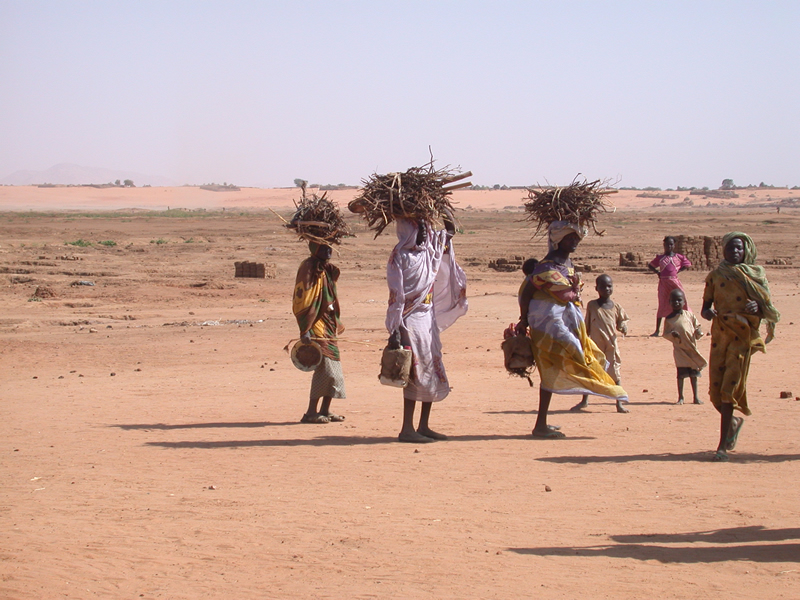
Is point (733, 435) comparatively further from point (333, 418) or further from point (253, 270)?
point (253, 270)

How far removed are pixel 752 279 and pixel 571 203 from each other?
5.70ft

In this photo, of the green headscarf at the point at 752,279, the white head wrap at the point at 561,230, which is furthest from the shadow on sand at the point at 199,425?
the green headscarf at the point at 752,279

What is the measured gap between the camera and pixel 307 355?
8789 millimetres

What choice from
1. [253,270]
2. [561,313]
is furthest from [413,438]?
[253,270]

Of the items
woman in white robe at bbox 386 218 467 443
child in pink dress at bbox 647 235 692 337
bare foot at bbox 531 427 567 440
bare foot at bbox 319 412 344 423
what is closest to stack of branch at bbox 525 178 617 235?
woman in white robe at bbox 386 218 467 443

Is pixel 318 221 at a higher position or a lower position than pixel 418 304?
higher

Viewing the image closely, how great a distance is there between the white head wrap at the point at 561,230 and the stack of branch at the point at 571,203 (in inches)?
2.0

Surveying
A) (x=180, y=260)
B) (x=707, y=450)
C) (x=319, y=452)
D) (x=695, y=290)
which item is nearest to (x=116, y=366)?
(x=319, y=452)

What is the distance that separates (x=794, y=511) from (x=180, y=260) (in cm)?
2728

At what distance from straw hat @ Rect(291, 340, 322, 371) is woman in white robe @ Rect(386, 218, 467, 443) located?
1082mm

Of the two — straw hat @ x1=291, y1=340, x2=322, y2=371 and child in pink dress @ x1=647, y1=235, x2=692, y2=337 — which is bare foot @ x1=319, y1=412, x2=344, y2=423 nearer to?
straw hat @ x1=291, y1=340, x2=322, y2=371

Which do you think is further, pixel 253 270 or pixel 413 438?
pixel 253 270

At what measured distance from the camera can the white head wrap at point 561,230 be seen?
8141 mm

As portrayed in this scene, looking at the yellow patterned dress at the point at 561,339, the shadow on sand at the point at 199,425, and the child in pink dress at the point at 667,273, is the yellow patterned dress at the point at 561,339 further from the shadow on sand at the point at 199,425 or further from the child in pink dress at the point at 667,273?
the child in pink dress at the point at 667,273
